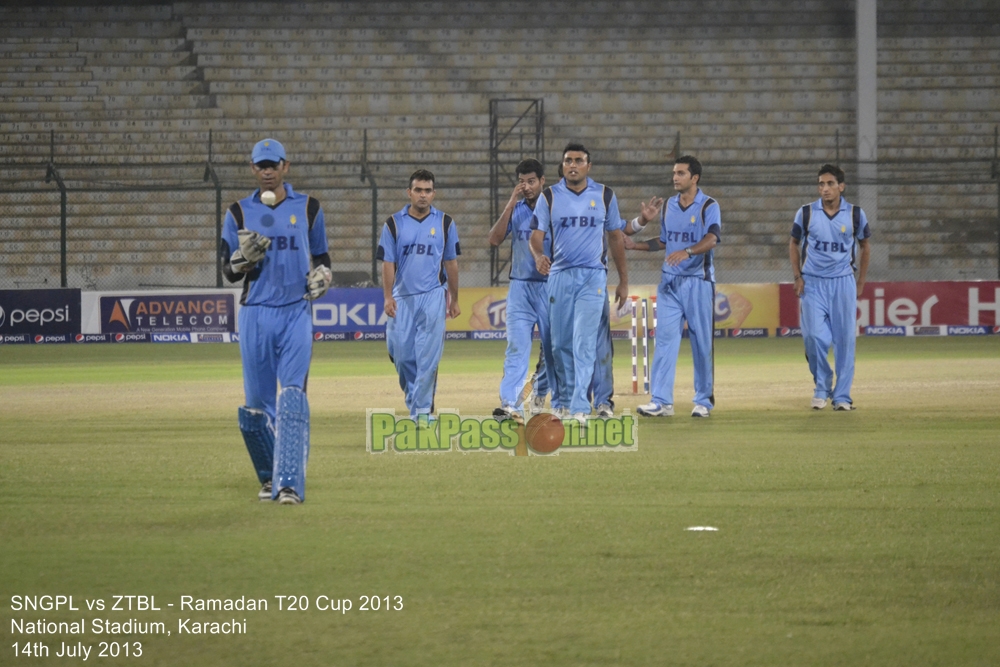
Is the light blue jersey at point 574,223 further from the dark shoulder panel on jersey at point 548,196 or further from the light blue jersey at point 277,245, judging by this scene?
the light blue jersey at point 277,245

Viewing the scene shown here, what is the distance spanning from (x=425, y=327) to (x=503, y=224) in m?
1.26

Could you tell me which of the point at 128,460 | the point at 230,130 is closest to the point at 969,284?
the point at 230,130

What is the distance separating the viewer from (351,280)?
86.8 feet

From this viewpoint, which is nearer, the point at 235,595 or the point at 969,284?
the point at 235,595

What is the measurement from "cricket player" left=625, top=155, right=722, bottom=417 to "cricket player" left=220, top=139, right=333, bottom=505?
193 inches

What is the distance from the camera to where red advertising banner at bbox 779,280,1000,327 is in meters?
24.9

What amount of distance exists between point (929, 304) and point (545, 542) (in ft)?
67.3

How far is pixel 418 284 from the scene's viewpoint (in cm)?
1062

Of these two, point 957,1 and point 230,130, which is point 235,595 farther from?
point 957,1

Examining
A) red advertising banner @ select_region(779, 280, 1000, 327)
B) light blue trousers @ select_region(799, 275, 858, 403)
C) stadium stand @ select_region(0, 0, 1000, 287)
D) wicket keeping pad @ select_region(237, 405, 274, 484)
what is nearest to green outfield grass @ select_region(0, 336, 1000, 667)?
wicket keeping pad @ select_region(237, 405, 274, 484)

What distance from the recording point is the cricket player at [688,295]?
11.6 meters

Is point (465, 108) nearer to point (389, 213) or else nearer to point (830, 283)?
point (389, 213)

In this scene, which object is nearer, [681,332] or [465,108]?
[681,332]

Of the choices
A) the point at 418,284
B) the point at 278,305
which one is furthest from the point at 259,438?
the point at 418,284
